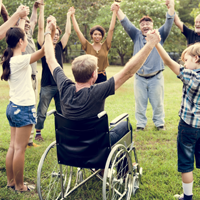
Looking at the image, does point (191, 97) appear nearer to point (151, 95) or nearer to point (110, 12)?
point (151, 95)

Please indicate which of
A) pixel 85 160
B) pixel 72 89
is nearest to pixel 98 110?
pixel 72 89

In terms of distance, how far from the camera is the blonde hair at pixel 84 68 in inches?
84.7

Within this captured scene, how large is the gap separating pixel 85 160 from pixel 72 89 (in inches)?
25.9

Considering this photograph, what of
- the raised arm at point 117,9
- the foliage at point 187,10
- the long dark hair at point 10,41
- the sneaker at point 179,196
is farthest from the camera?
the foliage at point 187,10

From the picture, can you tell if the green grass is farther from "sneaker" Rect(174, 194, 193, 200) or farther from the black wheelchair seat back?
the black wheelchair seat back

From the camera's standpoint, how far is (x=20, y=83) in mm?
2760

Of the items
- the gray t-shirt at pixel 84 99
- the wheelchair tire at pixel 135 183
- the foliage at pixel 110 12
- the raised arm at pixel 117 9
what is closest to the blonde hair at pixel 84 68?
the gray t-shirt at pixel 84 99

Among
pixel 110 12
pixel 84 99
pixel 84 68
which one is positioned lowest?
pixel 110 12

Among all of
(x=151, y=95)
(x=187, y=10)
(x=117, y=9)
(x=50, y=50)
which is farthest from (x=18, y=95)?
(x=187, y=10)

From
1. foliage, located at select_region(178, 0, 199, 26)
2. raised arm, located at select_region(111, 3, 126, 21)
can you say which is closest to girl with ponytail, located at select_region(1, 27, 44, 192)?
raised arm, located at select_region(111, 3, 126, 21)

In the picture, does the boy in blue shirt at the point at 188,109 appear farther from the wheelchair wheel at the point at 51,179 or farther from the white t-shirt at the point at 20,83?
the white t-shirt at the point at 20,83

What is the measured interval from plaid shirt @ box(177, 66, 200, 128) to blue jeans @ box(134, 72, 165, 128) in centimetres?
249

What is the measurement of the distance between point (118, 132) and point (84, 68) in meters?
0.81

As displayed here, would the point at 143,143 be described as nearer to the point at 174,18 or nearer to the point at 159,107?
the point at 159,107
